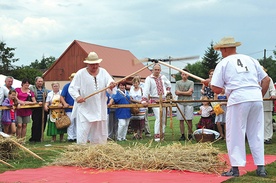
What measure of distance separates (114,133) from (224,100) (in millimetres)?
3841

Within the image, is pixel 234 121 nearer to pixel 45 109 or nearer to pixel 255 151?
pixel 255 151

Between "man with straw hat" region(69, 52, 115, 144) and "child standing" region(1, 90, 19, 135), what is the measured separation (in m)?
3.25

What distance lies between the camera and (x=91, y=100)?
9.67 m

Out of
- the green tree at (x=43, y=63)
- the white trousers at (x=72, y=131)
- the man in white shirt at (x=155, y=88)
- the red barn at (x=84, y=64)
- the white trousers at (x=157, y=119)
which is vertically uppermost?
the green tree at (x=43, y=63)

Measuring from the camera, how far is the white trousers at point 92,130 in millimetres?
9578

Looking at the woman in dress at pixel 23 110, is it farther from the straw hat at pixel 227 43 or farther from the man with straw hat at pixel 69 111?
the straw hat at pixel 227 43

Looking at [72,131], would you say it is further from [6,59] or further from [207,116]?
[6,59]

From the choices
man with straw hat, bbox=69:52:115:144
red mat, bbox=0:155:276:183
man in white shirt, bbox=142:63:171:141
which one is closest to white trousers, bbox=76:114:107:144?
man with straw hat, bbox=69:52:115:144

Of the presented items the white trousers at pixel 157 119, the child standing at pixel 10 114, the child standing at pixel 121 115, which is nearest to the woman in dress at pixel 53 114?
the child standing at pixel 10 114

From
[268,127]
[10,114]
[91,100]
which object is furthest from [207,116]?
[10,114]

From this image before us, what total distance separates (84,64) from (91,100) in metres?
45.6

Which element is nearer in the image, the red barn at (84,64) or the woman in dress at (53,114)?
the woman in dress at (53,114)

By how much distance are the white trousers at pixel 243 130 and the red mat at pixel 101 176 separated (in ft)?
1.12

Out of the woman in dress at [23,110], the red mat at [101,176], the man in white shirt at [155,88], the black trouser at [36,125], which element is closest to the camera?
the red mat at [101,176]
